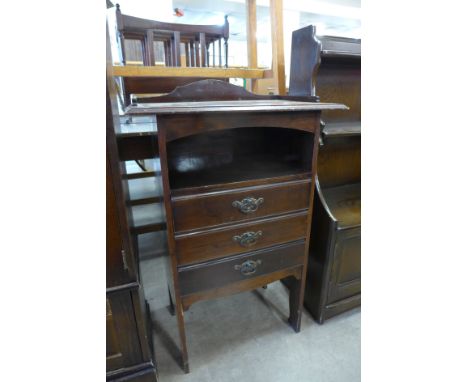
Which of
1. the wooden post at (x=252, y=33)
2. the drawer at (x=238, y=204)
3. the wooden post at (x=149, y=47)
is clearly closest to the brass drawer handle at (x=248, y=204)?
the drawer at (x=238, y=204)

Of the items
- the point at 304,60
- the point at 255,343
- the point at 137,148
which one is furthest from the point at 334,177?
the point at 137,148

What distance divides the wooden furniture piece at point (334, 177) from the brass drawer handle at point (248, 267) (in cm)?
34

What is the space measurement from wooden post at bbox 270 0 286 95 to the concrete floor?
1156mm

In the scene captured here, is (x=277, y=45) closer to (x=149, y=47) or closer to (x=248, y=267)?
(x=149, y=47)

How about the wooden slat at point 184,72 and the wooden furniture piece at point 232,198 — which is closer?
the wooden furniture piece at point 232,198

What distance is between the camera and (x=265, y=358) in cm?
107

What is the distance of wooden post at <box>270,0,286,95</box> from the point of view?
135 cm

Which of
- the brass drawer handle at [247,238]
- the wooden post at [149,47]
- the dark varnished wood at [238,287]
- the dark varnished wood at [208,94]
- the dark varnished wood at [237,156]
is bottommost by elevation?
the dark varnished wood at [238,287]

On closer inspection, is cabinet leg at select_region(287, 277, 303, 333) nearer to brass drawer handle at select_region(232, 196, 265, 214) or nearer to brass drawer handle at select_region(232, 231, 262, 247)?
brass drawer handle at select_region(232, 231, 262, 247)

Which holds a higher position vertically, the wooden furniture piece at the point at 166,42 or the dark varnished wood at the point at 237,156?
the wooden furniture piece at the point at 166,42

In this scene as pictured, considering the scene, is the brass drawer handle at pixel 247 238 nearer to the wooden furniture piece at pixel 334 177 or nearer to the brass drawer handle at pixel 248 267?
the brass drawer handle at pixel 248 267

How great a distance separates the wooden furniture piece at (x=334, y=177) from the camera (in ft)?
3.57

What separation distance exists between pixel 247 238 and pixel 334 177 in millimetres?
737

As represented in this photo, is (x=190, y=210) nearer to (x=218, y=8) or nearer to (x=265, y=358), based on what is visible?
(x=265, y=358)
